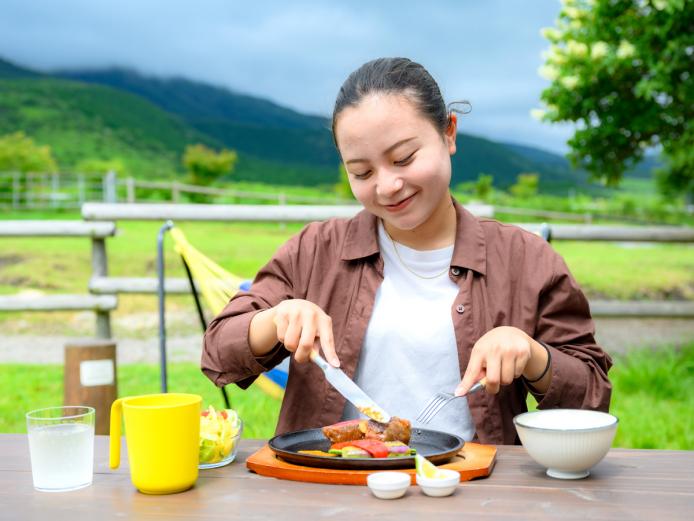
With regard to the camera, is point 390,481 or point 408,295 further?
point 408,295

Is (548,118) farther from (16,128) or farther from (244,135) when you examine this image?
(244,135)

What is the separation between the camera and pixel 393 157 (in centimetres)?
145

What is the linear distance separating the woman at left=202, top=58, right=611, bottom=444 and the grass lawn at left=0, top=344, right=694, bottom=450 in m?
1.78

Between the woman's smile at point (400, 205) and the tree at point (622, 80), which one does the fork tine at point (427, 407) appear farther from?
the tree at point (622, 80)

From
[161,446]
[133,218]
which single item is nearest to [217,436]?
[161,446]

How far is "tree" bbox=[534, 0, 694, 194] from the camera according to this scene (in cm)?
457

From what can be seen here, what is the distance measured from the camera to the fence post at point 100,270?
4.13 metres

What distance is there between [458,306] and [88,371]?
1.56 meters

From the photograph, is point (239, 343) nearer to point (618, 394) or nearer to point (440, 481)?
point (440, 481)

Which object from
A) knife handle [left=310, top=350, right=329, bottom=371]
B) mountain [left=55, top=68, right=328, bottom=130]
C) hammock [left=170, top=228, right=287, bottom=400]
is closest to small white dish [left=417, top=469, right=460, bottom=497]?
knife handle [left=310, top=350, right=329, bottom=371]

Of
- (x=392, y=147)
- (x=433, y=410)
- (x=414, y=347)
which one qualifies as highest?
(x=392, y=147)

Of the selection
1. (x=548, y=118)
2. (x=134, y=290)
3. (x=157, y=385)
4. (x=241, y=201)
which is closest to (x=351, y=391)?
(x=134, y=290)

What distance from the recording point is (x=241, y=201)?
25875 millimetres

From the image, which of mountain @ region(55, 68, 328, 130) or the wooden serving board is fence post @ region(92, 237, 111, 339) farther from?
mountain @ region(55, 68, 328, 130)
